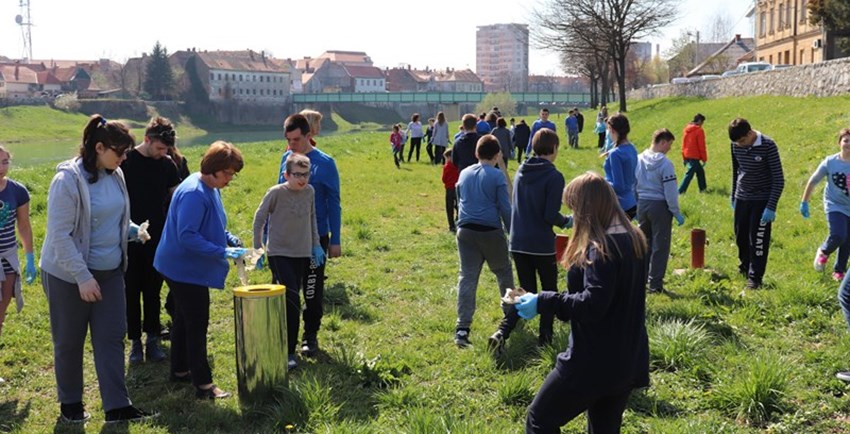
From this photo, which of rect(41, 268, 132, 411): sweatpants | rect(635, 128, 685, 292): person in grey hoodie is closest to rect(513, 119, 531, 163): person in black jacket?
rect(635, 128, 685, 292): person in grey hoodie

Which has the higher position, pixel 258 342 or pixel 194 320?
pixel 194 320

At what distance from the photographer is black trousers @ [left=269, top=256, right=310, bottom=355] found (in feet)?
20.1

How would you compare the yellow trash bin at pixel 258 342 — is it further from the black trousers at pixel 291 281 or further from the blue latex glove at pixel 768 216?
the blue latex glove at pixel 768 216

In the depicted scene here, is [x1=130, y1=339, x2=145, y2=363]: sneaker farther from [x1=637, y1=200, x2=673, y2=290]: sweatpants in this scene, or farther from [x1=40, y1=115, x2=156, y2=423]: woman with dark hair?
[x1=637, y1=200, x2=673, y2=290]: sweatpants

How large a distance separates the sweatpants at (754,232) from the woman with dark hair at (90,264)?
19.8 feet

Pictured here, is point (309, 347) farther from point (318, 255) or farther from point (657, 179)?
point (657, 179)

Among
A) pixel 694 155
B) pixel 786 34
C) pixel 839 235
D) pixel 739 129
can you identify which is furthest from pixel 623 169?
pixel 786 34

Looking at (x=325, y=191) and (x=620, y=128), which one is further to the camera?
(x=620, y=128)

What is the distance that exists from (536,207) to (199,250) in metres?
2.48

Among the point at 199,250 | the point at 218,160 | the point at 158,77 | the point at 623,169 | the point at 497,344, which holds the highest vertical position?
the point at 158,77

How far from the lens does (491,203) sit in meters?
6.42

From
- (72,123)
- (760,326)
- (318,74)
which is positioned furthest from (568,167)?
(318,74)

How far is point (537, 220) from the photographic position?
6020 mm

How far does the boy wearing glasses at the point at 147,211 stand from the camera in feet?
20.6
